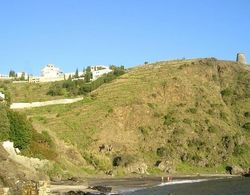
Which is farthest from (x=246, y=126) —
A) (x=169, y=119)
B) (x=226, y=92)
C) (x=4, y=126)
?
(x=4, y=126)

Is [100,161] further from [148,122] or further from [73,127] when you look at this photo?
[148,122]

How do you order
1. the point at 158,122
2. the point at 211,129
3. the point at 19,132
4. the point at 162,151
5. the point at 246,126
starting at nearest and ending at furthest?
1. the point at 19,132
2. the point at 162,151
3. the point at 158,122
4. the point at 211,129
5. the point at 246,126

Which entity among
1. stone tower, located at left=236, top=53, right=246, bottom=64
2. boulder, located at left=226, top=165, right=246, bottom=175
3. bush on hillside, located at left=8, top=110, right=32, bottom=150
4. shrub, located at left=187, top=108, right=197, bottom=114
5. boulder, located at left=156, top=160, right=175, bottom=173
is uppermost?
stone tower, located at left=236, top=53, right=246, bottom=64

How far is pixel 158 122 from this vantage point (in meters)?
106

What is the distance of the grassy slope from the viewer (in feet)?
309

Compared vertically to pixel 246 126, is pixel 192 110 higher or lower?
higher

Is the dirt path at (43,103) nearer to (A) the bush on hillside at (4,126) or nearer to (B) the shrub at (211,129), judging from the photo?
(B) the shrub at (211,129)

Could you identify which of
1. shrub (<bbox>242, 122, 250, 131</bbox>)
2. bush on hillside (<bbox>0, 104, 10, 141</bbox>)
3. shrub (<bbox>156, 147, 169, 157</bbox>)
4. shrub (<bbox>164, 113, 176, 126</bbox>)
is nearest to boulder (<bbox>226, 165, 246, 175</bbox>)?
shrub (<bbox>156, 147, 169, 157</bbox>)

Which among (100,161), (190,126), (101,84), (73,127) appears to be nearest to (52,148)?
(100,161)

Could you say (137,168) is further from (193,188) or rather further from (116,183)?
(193,188)

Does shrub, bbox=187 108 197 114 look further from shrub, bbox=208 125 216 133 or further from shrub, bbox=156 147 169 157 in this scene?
shrub, bbox=156 147 169 157

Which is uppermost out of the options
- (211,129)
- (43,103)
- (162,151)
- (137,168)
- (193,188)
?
(43,103)

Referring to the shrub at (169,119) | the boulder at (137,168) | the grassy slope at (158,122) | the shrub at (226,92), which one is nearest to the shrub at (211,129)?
the grassy slope at (158,122)

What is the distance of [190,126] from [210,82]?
24.2m
